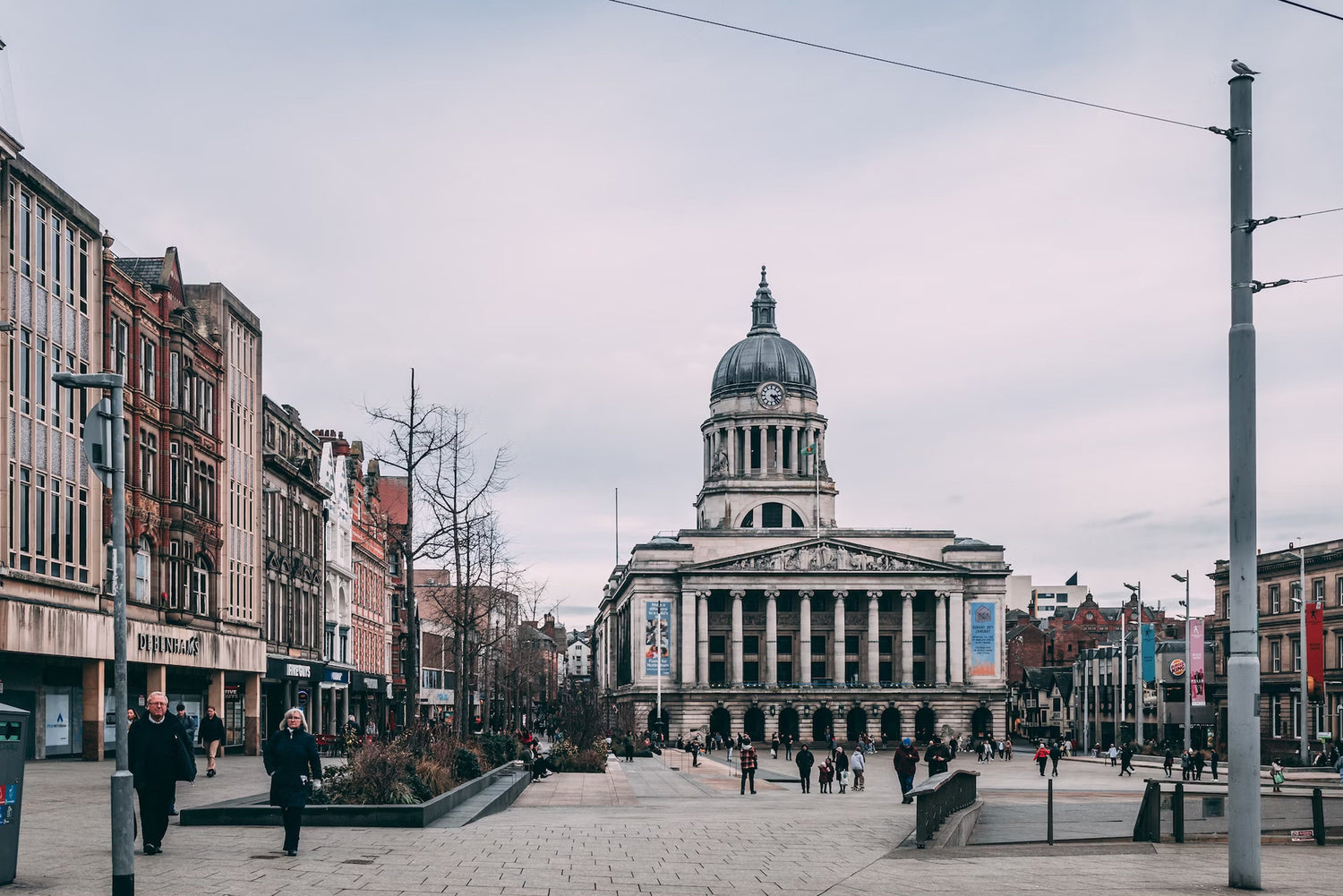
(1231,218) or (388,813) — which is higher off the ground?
(1231,218)

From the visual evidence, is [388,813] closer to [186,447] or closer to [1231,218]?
[1231,218]

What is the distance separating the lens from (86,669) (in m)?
42.3

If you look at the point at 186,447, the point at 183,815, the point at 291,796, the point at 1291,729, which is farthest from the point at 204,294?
the point at 1291,729

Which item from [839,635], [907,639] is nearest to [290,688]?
[839,635]

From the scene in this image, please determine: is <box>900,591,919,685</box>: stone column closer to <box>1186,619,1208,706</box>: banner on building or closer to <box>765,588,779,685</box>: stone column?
<box>765,588,779,685</box>: stone column

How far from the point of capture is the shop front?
210ft

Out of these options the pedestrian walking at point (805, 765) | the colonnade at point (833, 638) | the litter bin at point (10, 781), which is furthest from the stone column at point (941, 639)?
the litter bin at point (10, 781)

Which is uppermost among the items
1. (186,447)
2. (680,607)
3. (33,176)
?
(33,176)

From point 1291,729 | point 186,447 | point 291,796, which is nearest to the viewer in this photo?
point 291,796

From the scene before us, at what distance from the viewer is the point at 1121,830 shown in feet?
89.6

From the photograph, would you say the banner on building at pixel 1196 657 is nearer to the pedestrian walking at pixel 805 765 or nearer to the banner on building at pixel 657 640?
the pedestrian walking at pixel 805 765

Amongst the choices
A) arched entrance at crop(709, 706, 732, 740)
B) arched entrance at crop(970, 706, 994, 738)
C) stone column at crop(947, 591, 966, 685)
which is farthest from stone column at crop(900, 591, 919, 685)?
arched entrance at crop(709, 706, 732, 740)

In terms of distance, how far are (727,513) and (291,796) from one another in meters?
143

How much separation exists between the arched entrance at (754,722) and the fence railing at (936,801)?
112 meters
